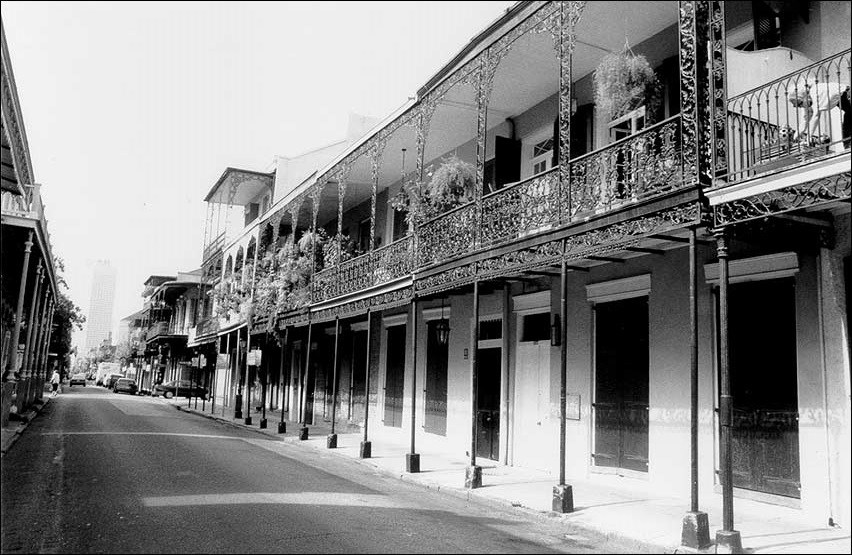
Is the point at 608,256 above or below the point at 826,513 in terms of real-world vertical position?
above

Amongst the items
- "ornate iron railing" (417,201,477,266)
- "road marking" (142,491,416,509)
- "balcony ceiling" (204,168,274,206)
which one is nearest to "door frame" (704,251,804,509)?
"ornate iron railing" (417,201,477,266)

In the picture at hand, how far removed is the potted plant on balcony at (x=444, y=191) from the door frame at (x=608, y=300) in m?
3.21

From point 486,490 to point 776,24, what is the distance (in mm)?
7412

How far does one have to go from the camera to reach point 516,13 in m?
10.0

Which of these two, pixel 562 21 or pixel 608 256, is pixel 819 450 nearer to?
pixel 608 256

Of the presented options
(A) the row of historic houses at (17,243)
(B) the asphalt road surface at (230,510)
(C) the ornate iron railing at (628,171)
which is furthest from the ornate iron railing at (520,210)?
(A) the row of historic houses at (17,243)

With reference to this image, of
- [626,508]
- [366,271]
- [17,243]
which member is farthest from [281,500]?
[17,243]

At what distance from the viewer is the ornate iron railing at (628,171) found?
7820 mm

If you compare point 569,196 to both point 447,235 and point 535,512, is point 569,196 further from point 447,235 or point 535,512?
point 535,512

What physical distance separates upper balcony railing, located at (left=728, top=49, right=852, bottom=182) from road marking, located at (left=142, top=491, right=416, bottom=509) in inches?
223

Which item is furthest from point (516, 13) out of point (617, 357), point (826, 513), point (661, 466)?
point (826, 513)

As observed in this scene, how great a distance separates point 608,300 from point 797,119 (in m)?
4.18

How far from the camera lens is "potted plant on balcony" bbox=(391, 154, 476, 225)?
13000mm

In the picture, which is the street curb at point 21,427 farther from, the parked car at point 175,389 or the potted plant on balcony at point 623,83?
the parked car at point 175,389
